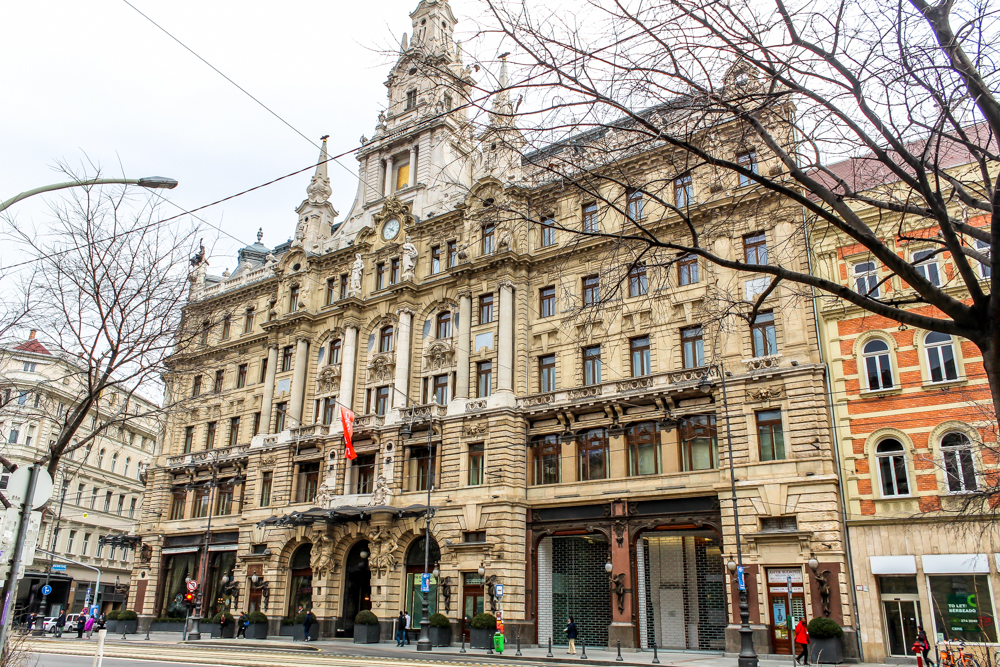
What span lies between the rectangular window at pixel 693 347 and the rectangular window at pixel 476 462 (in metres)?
11.5

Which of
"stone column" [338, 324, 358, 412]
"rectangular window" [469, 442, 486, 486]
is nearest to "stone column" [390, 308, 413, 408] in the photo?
"stone column" [338, 324, 358, 412]

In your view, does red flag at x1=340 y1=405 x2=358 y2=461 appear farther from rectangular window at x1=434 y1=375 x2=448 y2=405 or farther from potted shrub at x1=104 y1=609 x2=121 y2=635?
potted shrub at x1=104 y1=609 x2=121 y2=635

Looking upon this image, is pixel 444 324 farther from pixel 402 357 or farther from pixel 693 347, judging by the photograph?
pixel 693 347

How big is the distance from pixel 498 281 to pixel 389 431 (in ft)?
34.6

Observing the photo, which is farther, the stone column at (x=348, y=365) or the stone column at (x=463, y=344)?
the stone column at (x=348, y=365)

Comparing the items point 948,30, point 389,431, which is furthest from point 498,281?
point 948,30

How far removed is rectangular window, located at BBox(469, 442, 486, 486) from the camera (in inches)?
1543

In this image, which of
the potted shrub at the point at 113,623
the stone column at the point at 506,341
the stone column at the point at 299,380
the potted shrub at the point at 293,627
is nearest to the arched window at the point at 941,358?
the stone column at the point at 506,341

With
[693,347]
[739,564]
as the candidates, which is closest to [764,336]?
[693,347]

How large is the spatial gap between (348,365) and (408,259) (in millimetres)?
7618

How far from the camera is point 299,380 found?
49.1 m

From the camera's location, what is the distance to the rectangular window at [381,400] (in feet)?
147

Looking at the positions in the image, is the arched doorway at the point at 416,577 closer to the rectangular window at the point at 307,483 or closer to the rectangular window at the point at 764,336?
the rectangular window at the point at 307,483

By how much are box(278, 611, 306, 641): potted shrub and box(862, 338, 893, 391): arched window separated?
31.2m
